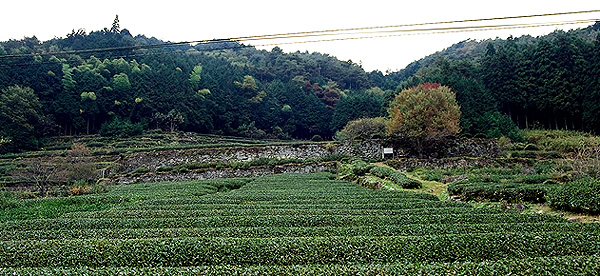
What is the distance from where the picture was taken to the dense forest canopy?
4362cm

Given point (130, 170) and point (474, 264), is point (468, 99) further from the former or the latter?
point (474, 264)

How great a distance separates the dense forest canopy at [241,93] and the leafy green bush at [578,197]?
25.8m

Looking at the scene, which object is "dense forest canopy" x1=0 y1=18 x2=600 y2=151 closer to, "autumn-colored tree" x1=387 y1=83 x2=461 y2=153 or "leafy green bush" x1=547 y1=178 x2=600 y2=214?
"autumn-colored tree" x1=387 y1=83 x2=461 y2=153

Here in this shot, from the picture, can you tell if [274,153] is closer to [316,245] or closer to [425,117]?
[425,117]

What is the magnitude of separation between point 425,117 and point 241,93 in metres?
42.3

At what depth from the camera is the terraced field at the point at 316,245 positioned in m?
6.31

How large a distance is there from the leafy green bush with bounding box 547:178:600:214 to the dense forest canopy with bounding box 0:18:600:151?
25.8 m

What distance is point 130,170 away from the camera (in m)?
37.6

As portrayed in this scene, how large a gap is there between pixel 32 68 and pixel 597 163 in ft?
214

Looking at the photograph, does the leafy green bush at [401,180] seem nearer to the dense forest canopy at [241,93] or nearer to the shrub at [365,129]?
the dense forest canopy at [241,93]

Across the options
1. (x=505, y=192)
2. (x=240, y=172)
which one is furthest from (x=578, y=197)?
(x=240, y=172)

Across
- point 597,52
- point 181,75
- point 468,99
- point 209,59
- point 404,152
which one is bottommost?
point 404,152

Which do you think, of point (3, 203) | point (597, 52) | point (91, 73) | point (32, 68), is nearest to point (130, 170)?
point (3, 203)

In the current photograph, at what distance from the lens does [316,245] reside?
7.77m
